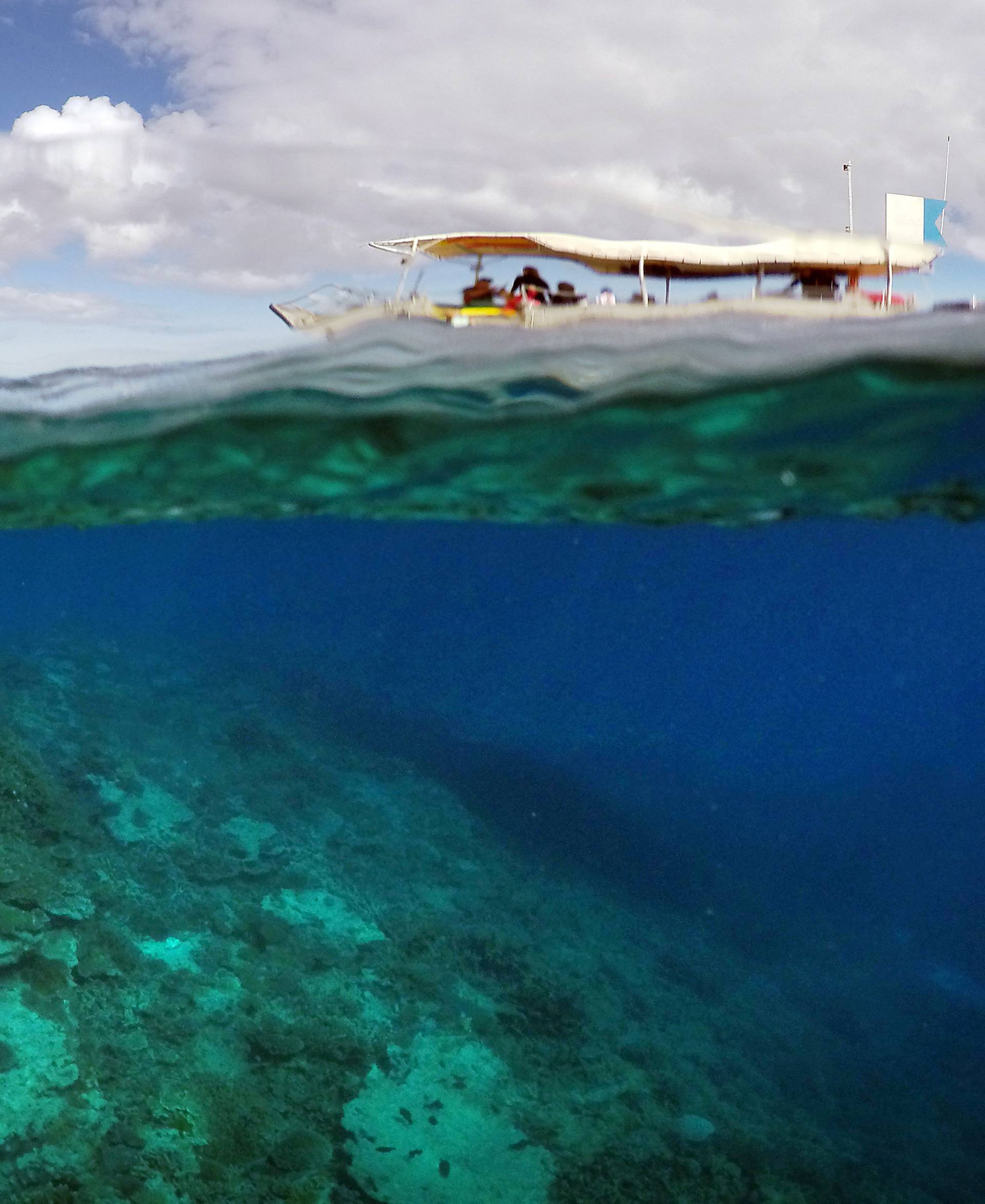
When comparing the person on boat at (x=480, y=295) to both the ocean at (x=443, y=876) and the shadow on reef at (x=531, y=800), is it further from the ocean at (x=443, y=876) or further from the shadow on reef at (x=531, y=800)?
the shadow on reef at (x=531, y=800)

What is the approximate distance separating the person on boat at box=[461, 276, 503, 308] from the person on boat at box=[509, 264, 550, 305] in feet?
0.57

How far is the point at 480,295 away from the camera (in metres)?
8.79

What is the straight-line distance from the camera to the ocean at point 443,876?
8539mm

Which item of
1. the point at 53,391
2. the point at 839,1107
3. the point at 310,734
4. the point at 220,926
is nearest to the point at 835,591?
the point at 310,734

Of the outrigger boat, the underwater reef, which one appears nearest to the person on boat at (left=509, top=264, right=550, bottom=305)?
the outrigger boat

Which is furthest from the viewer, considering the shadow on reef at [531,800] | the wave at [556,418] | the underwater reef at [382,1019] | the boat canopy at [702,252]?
the shadow on reef at [531,800]

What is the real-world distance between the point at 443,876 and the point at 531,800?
211 inches

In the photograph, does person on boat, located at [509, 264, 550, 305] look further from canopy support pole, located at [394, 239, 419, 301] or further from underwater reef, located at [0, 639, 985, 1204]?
underwater reef, located at [0, 639, 985, 1204]

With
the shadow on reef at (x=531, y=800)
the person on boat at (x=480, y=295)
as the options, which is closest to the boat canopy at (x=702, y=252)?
the person on boat at (x=480, y=295)

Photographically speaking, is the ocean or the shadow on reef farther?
the shadow on reef

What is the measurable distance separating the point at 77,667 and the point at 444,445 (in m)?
14.7

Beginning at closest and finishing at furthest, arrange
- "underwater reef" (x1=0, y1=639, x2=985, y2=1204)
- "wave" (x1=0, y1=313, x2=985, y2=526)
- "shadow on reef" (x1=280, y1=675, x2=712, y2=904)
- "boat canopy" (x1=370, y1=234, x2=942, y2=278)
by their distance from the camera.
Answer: "wave" (x1=0, y1=313, x2=985, y2=526) → "underwater reef" (x1=0, y1=639, x2=985, y2=1204) → "boat canopy" (x1=370, y1=234, x2=942, y2=278) → "shadow on reef" (x1=280, y1=675, x2=712, y2=904)

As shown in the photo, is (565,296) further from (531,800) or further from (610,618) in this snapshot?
(610,618)

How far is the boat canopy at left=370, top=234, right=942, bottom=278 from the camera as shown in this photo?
979 centimetres
